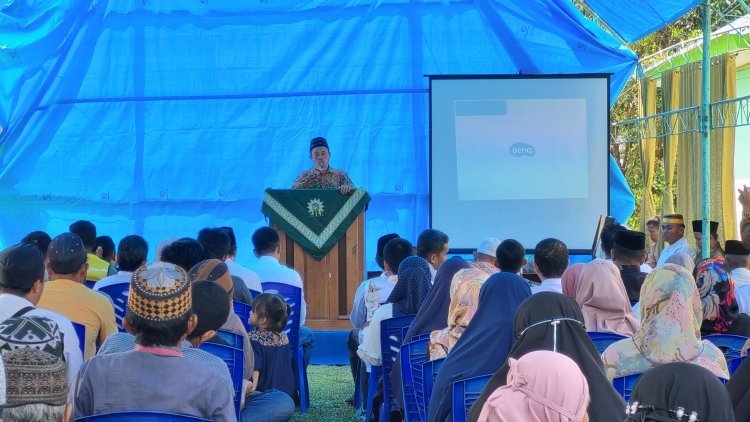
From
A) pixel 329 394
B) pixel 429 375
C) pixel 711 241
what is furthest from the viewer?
pixel 711 241

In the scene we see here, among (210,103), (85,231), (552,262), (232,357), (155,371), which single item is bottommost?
(232,357)

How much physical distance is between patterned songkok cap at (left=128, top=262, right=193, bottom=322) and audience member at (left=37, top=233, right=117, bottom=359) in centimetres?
121

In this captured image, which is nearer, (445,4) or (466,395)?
(466,395)

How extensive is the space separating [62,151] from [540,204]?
4.79 metres

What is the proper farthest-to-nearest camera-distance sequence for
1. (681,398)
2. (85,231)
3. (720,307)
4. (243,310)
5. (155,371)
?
1. (85,231)
2. (243,310)
3. (720,307)
4. (155,371)
5. (681,398)

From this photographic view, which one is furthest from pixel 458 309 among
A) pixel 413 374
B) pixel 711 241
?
pixel 711 241

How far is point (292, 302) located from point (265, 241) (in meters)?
0.62

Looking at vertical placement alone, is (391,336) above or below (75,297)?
below

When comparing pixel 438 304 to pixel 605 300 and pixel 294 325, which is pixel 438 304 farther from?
pixel 294 325

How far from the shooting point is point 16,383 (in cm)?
190

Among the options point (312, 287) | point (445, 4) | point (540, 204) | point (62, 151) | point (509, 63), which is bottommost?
point (312, 287)

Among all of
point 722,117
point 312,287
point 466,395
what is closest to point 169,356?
point 466,395

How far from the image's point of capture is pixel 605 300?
13.3 feet

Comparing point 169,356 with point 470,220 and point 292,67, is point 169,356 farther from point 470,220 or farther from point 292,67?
point 292,67
